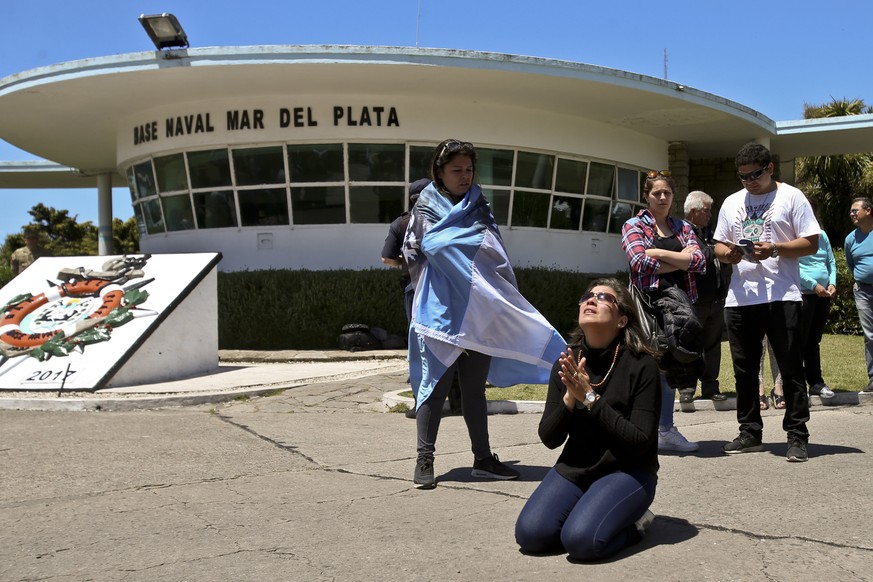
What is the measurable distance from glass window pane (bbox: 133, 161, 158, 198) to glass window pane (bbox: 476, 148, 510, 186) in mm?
7109

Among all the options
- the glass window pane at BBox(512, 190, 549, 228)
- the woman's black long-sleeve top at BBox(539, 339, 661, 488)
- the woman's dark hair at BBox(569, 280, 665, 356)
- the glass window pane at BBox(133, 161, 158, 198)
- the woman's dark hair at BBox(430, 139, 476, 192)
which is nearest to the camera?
the woman's black long-sleeve top at BBox(539, 339, 661, 488)

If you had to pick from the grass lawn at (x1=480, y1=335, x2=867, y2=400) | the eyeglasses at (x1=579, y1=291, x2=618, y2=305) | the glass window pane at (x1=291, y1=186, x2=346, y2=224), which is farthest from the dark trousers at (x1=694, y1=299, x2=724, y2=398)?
the glass window pane at (x1=291, y1=186, x2=346, y2=224)

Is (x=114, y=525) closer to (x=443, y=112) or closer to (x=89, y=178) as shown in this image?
(x=443, y=112)

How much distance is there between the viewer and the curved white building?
1681 centimetres

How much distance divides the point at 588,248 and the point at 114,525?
16.9m

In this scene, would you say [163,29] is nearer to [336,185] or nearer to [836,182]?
[336,185]

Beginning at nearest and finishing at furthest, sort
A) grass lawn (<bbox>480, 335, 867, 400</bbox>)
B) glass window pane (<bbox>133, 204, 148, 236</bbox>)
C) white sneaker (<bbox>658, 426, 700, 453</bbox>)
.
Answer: white sneaker (<bbox>658, 426, 700, 453</bbox>) < grass lawn (<bbox>480, 335, 867, 400</bbox>) < glass window pane (<bbox>133, 204, 148, 236</bbox>)

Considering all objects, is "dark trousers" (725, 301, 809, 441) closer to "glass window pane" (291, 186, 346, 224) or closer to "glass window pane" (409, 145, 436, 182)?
"glass window pane" (409, 145, 436, 182)

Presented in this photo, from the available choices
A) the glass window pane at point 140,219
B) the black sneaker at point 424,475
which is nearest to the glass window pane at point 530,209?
the glass window pane at point 140,219

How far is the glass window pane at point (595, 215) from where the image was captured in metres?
20.8

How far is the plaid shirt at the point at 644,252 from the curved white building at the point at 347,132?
1032cm

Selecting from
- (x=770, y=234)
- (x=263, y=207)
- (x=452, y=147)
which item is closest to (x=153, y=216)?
(x=263, y=207)

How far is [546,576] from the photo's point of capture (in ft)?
12.4

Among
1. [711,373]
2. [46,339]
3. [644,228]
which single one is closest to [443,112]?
[46,339]
